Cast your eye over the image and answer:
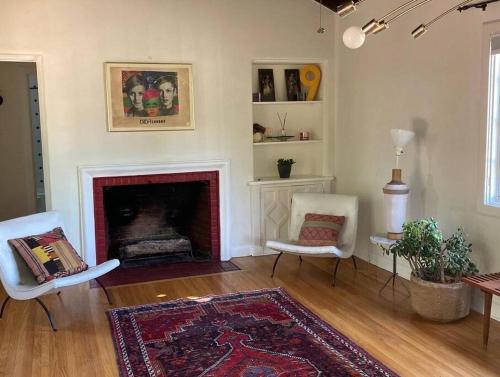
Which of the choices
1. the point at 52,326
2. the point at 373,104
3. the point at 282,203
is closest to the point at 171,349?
the point at 52,326

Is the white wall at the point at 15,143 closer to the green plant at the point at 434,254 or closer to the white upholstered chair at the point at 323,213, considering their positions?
the white upholstered chair at the point at 323,213

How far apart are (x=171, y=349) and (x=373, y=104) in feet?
10.5

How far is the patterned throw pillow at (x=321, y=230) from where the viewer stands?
5.27 metres

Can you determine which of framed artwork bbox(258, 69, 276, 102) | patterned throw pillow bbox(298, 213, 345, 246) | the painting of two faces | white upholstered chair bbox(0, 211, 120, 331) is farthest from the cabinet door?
white upholstered chair bbox(0, 211, 120, 331)

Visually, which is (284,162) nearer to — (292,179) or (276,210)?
(292,179)

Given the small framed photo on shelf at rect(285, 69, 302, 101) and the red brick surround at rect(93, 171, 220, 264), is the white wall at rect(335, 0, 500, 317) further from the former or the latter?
the red brick surround at rect(93, 171, 220, 264)

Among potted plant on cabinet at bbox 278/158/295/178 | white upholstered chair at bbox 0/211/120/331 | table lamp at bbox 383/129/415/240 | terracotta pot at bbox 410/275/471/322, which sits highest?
potted plant on cabinet at bbox 278/158/295/178

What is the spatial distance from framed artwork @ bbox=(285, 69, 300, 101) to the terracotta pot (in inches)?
113

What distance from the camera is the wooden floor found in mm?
3463

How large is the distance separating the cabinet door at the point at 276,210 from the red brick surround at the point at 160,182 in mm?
532

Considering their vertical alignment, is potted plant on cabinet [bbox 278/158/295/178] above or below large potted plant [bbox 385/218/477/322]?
above

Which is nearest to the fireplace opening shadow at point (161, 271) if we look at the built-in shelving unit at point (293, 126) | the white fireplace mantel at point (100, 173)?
the white fireplace mantel at point (100, 173)

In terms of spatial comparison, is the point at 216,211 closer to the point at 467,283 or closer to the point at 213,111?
the point at 213,111

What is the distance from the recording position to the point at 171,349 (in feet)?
12.1
